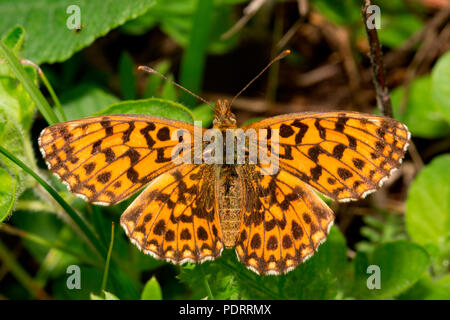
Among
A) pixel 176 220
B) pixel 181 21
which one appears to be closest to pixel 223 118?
pixel 176 220

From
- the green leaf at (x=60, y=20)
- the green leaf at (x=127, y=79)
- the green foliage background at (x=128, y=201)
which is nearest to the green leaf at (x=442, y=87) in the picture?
the green foliage background at (x=128, y=201)

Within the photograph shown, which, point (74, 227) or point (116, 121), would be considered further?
point (74, 227)

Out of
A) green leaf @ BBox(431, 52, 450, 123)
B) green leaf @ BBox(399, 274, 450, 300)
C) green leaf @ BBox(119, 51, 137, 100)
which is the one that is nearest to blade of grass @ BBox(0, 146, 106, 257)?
green leaf @ BBox(119, 51, 137, 100)

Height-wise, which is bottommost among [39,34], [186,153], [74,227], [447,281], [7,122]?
[447,281]

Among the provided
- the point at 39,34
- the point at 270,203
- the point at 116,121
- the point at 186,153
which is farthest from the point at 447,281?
the point at 39,34

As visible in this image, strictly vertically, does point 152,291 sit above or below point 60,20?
below

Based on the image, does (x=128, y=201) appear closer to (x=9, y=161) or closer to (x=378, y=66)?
(x=9, y=161)

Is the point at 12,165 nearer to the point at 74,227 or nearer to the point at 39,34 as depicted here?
the point at 74,227
